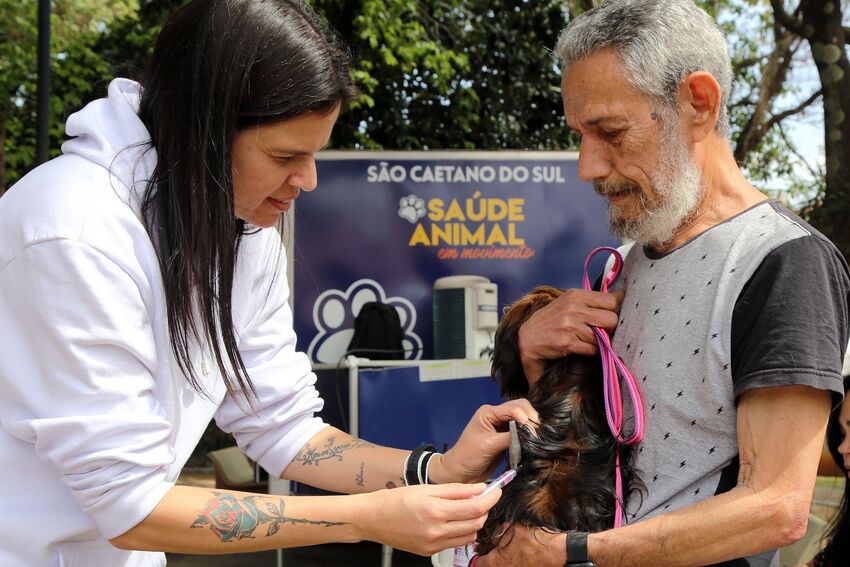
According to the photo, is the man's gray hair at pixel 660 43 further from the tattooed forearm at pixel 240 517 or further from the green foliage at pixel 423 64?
the green foliage at pixel 423 64

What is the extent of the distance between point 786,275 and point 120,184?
122 cm

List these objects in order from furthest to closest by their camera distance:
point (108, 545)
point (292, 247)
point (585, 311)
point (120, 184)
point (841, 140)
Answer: point (841, 140), point (292, 247), point (585, 311), point (108, 545), point (120, 184)

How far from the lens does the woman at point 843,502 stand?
308 centimetres

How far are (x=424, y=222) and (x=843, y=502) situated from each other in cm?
309

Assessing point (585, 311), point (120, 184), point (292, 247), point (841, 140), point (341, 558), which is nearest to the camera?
point (120, 184)

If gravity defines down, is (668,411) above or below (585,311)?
below

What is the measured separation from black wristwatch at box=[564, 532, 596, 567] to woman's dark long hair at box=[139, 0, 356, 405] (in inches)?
31.9

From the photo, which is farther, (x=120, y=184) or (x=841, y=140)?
(x=841, y=140)

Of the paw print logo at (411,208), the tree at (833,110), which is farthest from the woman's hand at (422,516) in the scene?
the tree at (833,110)

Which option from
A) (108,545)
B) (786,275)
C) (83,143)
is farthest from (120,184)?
(786,275)

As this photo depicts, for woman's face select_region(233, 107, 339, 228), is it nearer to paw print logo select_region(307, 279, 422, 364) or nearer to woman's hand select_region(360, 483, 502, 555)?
woman's hand select_region(360, 483, 502, 555)

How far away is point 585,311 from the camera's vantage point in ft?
6.94

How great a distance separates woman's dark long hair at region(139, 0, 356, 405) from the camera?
1671 mm

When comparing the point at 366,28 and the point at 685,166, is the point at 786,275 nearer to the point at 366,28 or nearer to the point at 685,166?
the point at 685,166
